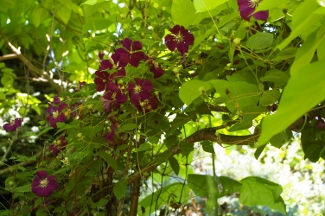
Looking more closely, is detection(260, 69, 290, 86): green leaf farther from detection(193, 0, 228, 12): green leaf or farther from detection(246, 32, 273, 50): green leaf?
detection(193, 0, 228, 12): green leaf

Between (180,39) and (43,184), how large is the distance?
1.38ft

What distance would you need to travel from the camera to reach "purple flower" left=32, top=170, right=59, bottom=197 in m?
1.01

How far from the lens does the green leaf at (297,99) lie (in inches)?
12.5

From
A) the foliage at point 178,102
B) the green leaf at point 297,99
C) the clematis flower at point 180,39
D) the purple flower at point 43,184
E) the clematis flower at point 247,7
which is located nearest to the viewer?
the green leaf at point 297,99

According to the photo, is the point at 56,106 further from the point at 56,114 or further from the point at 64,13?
the point at 64,13

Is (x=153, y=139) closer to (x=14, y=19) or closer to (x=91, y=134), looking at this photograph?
(x=91, y=134)

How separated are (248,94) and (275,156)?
352cm

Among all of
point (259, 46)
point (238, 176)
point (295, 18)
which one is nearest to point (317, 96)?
point (295, 18)

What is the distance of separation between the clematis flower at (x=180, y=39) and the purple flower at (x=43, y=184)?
39cm

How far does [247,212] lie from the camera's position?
312cm

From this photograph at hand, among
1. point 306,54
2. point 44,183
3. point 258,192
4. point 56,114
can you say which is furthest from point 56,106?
point 306,54

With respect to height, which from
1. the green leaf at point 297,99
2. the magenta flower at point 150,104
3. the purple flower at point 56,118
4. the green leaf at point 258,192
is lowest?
the green leaf at point 297,99

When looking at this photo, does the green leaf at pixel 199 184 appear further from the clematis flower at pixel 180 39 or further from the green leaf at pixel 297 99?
the green leaf at pixel 297 99

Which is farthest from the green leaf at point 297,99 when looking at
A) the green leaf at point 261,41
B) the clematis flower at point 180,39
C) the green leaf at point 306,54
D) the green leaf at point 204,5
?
the clematis flower at point 180,39
